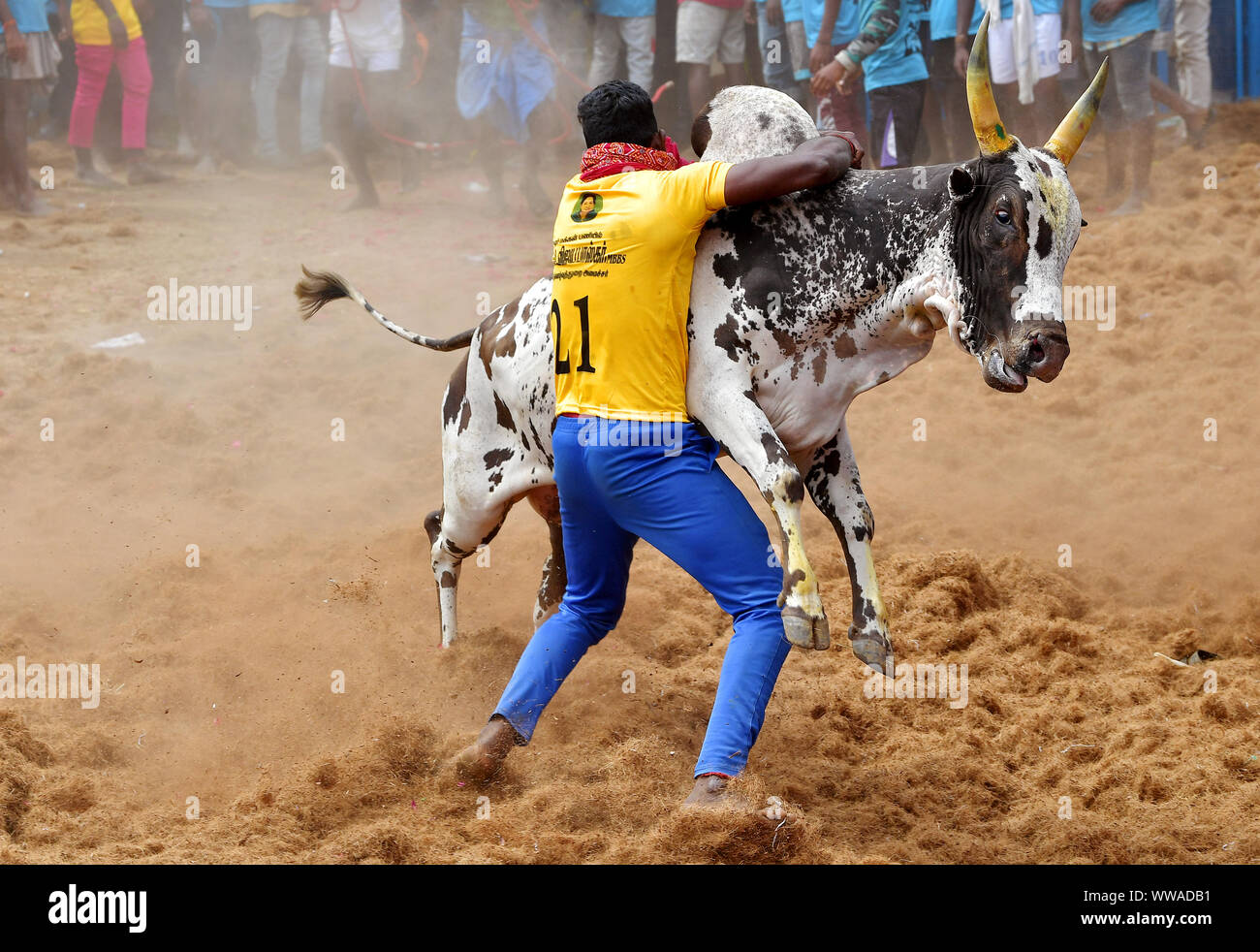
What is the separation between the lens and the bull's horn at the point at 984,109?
3008mm

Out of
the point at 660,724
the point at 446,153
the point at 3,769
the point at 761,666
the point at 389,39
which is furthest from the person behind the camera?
the point at 446,153

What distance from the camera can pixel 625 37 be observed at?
10367 mm

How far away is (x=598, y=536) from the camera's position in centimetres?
352

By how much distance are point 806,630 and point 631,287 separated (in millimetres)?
976

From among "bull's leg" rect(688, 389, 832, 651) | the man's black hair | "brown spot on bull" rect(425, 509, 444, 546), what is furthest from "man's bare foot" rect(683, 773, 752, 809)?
"brown spot on bull" rect(425, 509, 444, 546)

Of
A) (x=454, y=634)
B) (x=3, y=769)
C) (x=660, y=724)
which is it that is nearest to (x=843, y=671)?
(x=660, y=724)

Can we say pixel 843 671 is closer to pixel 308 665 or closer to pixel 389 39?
pixel 308 665

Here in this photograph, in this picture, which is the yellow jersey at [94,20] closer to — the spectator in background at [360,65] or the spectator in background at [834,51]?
the spectator in background at [360,65]

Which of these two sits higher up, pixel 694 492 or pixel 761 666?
pixel 694 492

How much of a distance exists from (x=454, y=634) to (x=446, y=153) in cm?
777

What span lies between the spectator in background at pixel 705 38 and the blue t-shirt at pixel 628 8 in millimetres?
276

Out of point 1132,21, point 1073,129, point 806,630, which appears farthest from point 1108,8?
point 806,630

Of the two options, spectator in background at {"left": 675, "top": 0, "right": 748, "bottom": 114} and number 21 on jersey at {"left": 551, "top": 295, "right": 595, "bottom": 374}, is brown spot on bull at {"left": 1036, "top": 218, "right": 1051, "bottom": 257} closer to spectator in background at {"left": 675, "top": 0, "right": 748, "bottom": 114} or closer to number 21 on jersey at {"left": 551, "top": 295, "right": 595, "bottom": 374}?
number 21 on jersey at {"left": 551, "top": 295, "right": 595, "bottom": 374}

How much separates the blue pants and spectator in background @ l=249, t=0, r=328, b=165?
8.72 metres
